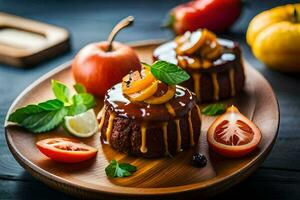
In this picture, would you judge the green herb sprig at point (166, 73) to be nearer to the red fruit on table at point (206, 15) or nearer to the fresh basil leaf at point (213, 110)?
the fresh basil leaf at point (213, 110)

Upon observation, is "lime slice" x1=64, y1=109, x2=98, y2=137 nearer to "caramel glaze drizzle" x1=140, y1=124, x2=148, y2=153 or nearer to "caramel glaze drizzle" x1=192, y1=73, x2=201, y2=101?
"caramel glaze drizzle" x1=140, y1=124, x2=148, y2=153

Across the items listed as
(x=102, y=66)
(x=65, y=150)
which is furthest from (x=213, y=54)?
(x=65, y=150)

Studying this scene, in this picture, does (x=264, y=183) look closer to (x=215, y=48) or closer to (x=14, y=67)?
(x=215, y=48)

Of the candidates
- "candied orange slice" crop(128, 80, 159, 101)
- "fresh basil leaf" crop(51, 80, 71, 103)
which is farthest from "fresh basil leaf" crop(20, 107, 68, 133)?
"candied orange slice" crop(128, 80, 159, 101)

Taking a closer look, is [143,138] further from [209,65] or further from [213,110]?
[209,65]

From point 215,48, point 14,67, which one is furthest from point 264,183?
point 14,67

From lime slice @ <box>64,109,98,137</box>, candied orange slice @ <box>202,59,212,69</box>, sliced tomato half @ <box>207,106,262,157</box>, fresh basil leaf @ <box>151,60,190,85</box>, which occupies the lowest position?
sliced tomato half @ <box>207,106,262,157</box>
